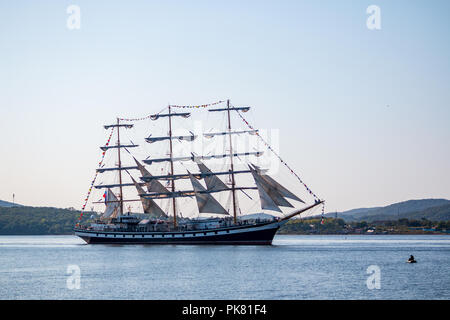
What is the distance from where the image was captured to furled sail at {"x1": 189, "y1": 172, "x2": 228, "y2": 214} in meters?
93.8

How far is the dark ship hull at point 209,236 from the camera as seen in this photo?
298ft

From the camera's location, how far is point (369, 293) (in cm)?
4156

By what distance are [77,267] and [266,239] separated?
115 feet

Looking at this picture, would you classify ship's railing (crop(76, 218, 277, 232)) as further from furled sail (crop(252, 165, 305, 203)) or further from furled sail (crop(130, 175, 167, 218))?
furled sail (crop(252, 165, 305, 203))

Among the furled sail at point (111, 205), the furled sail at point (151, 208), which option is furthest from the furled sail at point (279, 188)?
the furled sail at point (111, 205)

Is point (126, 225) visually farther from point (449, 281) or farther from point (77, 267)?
point (449, 281)

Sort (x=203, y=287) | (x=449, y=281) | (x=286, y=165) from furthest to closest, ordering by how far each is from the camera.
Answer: (x=286, y=165), (x=449, y=281), (x=203, y=287)

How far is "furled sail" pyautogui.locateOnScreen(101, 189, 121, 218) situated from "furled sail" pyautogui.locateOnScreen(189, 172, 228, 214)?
69.2 feet

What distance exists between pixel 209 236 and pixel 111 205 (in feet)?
83.4

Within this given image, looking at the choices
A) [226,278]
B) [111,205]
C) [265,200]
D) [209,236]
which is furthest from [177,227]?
[226,278]

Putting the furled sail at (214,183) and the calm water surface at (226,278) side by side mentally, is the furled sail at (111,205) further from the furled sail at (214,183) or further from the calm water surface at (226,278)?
the calm water surface at (226,278)

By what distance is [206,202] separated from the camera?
94625 millimetres

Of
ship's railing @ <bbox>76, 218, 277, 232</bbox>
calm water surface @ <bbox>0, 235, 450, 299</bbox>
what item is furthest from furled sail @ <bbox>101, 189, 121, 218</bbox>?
calm water surface @ <bbox>0, 235, 450, 299</bbox>
